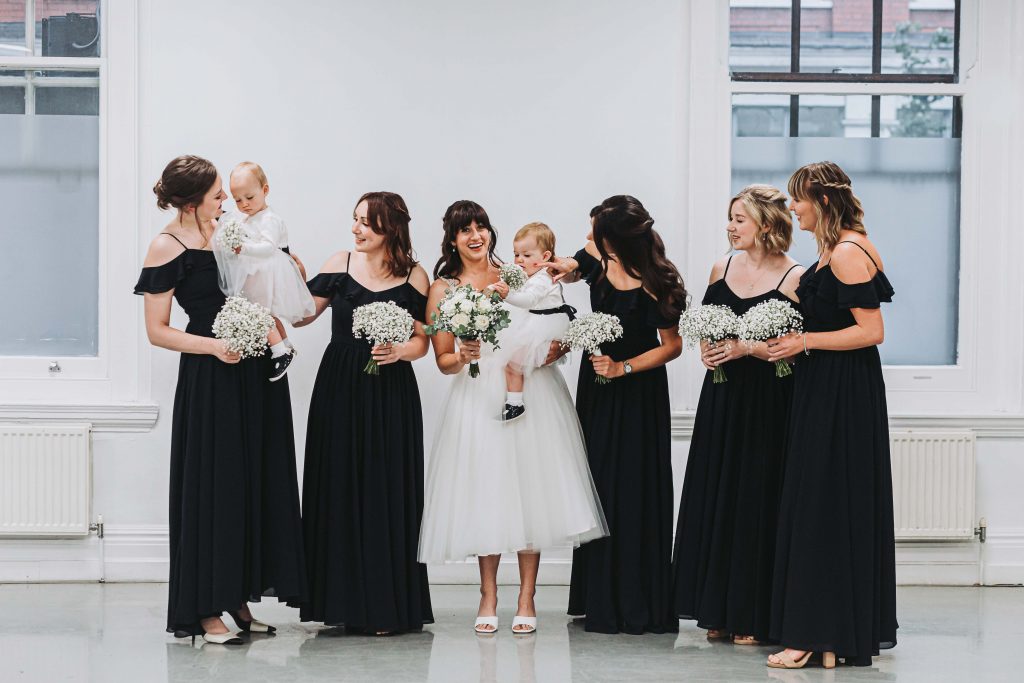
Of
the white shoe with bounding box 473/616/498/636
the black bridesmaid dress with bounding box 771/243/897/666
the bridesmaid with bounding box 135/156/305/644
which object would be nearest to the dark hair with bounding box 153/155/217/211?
the bridesmaid with bounding box 135/156/305/644

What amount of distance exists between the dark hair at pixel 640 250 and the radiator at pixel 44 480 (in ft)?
9.57

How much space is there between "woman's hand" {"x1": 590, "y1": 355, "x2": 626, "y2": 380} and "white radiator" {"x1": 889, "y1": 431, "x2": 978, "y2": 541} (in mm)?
1993

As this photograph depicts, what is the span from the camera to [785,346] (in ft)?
13.6

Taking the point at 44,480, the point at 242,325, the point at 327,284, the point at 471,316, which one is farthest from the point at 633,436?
the point at 44,480

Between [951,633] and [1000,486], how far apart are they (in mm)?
1349

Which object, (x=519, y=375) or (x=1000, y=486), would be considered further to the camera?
(x=1000, y=486)

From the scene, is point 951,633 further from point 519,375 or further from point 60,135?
point 60,135

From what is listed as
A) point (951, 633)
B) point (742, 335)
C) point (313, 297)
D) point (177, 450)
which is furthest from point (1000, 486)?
point (177, 450)

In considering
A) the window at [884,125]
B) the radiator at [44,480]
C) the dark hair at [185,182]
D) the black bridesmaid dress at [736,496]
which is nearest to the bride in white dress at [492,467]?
the black bridesmaid dress at [736,496]

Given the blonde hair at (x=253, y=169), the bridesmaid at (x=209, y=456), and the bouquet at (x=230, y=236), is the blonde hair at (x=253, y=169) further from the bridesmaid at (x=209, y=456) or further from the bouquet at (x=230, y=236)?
the bouquet at (x=230, y=236)

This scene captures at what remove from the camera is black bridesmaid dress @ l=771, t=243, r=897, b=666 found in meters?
4.07

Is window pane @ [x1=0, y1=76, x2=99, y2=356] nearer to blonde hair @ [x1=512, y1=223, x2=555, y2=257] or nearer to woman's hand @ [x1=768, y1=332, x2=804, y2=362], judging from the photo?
blonde hair @ [x1=512, y1=223, x2=555, y2=257]

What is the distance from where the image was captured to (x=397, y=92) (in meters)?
5.67

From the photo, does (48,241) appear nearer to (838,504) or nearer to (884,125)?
(838,504)
